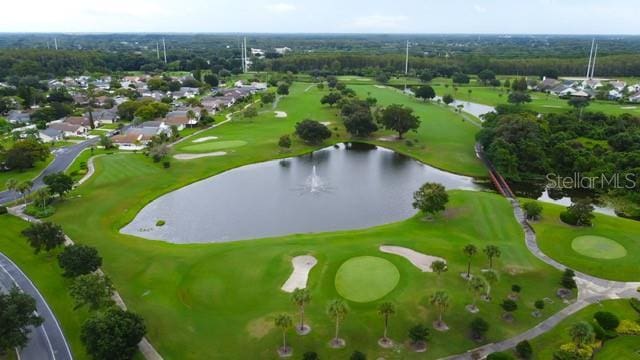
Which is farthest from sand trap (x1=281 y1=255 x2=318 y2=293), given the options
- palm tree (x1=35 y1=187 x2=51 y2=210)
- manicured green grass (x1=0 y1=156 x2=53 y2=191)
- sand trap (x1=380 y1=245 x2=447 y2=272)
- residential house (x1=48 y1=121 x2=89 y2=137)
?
residential house (x1=48 y1=121 x2=89 y2=137)

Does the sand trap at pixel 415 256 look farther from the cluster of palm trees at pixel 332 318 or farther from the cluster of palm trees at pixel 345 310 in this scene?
the cluster of palm trees at pixel 332 318

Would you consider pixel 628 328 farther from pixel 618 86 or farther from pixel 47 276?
pixel 618 86

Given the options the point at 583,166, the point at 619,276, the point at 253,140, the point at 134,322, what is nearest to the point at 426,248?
the point at 619,276

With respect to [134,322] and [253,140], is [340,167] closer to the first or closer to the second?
[253,140]

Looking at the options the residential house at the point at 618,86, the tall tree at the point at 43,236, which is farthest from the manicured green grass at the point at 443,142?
the residential house at the point at 618,86

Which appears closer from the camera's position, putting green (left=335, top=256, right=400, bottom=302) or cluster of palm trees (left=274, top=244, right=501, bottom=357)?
cluster of palm trees (left=274, top=244, right=501, bottom=357)

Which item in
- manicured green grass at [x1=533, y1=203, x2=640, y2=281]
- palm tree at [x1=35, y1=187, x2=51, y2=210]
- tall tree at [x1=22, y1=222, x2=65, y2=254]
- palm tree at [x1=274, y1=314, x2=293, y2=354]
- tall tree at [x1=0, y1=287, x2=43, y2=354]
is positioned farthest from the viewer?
palm tree at [x1=35, y1=187, x2=51, y2=210]

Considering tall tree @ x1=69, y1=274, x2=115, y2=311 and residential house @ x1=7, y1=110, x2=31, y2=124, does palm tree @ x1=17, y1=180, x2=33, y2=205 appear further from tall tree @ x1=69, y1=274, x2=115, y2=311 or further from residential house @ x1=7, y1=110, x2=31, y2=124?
residential house @ x1=7, y1=110, x2=31, y2=124
